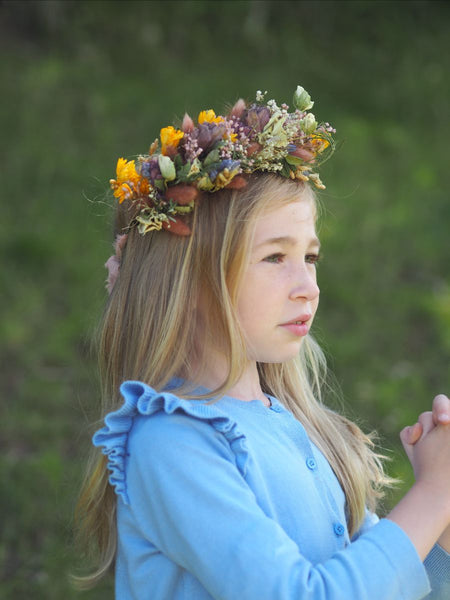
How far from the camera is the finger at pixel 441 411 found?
1.88 m

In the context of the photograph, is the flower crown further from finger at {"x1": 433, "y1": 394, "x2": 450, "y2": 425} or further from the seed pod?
finger at {"x1": 433, "y1": 394, "x2": 450, "y2": 425}

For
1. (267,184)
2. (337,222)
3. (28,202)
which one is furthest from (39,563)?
(337,222)

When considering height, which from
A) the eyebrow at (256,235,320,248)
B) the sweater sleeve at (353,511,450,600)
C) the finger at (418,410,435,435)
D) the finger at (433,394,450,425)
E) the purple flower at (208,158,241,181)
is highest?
the purple flower at (208,158,241,181)

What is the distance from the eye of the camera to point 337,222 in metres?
5.70

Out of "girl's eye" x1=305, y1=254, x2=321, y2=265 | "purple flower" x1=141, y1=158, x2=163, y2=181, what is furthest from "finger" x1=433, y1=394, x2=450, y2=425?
"purple flower" x1=141, y1=158, x2=163, y2=181

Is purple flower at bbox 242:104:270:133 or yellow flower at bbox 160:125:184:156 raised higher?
purple flower at bbox 242:104:270:133

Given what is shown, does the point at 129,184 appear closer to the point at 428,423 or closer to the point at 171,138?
the point at 171,138

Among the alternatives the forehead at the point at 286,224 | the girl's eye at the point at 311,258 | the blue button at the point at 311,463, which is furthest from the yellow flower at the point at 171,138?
the blue button at the point at 311,463

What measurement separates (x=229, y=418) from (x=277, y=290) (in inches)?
13.1

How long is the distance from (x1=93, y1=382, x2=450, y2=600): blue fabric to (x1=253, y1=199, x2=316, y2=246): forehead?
407 millimetres

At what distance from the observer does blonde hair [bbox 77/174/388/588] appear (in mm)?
1930

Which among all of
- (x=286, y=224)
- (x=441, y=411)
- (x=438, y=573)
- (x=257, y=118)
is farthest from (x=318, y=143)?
(x=438, y=573)

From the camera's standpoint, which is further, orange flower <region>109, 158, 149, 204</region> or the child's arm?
orange flower <region>109, 158, 149, 204</region>

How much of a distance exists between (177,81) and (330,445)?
5128 mm
